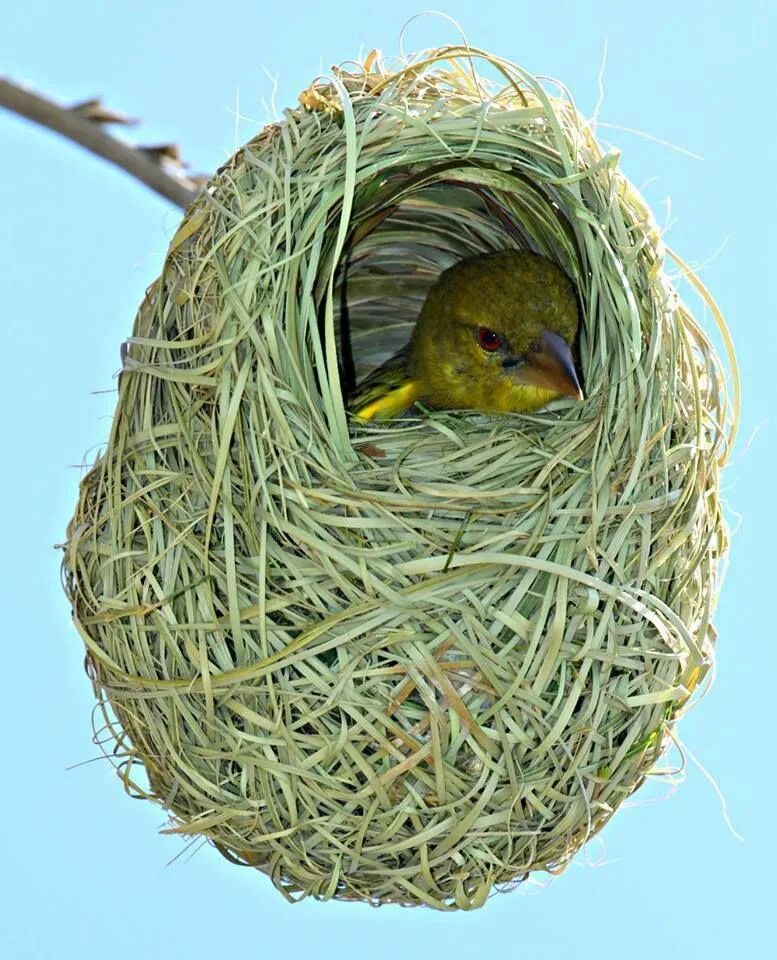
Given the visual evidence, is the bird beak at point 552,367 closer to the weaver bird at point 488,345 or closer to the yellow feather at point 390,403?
the weaver bird at point 488,345

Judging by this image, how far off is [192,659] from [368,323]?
1.32 metres

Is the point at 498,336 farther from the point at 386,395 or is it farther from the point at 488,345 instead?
the point at 386,395

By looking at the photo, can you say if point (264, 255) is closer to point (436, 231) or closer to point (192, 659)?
point (192, 659)

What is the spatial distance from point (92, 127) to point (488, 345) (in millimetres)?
894

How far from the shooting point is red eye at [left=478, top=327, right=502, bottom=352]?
2766 mm

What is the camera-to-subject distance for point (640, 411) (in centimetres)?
215

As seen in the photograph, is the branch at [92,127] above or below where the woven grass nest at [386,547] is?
above

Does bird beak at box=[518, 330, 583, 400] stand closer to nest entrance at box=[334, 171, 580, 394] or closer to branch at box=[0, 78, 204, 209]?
nest entrance at box=[334, 171, 580, 394]

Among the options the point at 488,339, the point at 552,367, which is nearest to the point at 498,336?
the point at 488,339

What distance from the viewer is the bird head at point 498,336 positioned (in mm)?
2631

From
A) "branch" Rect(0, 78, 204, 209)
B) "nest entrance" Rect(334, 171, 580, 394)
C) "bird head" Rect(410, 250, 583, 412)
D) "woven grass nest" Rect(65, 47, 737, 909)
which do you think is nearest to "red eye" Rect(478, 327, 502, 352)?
"bird head" Rect(410, 250, 583, 412)

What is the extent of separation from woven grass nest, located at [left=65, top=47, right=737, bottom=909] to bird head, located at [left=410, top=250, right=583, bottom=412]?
32 cm

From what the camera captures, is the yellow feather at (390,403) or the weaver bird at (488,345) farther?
the yellow feather at (390,403)

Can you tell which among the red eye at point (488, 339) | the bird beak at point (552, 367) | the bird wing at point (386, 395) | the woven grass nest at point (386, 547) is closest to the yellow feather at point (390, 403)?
the bird wing at point (386, 395)
